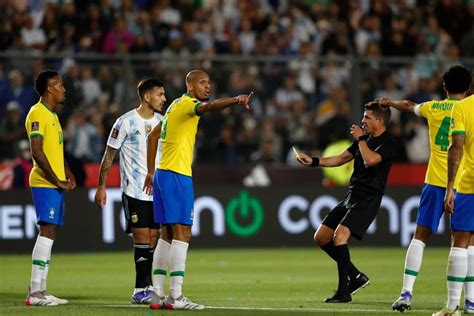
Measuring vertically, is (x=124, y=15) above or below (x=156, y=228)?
above

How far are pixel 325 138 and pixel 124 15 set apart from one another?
5186mm

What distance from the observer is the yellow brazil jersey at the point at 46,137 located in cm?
1186

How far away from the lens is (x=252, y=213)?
2047 centimetres

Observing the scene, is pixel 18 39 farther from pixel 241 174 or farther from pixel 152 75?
pixel 241 174

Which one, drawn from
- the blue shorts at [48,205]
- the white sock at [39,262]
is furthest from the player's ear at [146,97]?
the white sock at [39,262]

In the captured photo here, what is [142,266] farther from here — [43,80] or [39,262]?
[43,80]

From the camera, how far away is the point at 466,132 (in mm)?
10094

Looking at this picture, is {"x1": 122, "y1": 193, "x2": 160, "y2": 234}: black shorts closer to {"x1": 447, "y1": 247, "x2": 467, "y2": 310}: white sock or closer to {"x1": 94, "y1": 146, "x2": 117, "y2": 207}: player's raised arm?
{"x1": 94, "y1": 146, "x2": 117, "y2": 207}: player's raised arm

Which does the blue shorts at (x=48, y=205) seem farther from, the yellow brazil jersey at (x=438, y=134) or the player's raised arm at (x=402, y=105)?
the yellow brazil jersey at (x=438, y=134)

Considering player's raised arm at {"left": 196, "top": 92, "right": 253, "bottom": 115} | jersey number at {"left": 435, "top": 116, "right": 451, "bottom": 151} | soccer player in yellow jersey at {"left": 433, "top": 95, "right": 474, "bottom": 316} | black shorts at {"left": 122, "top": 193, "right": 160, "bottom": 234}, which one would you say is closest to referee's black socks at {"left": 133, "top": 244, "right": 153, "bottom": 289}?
black shorts at {"left": 122, "top": 193, "right": 160, "bottom": 234}

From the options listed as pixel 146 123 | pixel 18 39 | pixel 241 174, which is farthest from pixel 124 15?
→ pixel 146 123

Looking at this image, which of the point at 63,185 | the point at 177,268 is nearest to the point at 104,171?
the point at 63,185

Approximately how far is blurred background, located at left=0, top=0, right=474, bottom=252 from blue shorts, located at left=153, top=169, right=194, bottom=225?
8748 millimetres

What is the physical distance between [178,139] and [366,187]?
2.36 m
